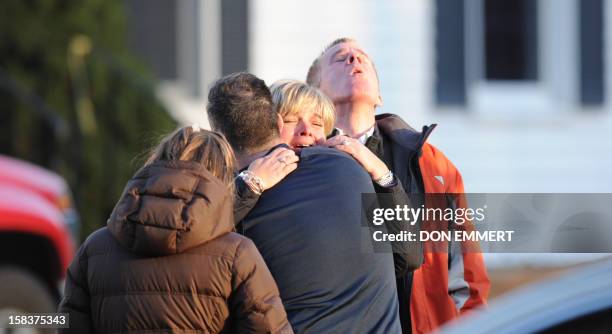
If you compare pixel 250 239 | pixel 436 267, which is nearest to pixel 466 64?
pixel 436 267

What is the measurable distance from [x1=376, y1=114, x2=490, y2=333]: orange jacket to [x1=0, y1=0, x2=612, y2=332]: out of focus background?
19.5 ft

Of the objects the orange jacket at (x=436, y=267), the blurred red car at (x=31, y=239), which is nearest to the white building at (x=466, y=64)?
the blurred red car at (x=31, y=239)

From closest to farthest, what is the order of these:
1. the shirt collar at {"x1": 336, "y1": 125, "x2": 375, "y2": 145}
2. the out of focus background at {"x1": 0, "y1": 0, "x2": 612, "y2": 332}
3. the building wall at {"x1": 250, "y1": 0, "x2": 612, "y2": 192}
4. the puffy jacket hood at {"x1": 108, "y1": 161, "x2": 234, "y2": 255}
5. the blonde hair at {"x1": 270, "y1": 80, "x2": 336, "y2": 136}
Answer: the puffy jacket hood at {"x1": 108, "y1": 161, "x2": 234, "y2": 255}
the blonde hair at {"x1": 270, "y1": 80, "x2": 336, "y2": 136}
the shirt collar at {"x1": 336, "y1": 125, "x2": 375, "y2": 145}
the out of focus background at {"x1": 0, "y1": 0, "x2": 612, "y2": 332}
the building wall at {"x1": 250, "y1": 0, "x2": 612, "y2": 192}

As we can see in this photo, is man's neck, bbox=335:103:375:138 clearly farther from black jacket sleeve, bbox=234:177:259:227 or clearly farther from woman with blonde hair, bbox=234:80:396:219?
black jacket sleeve, bbox=234:177:259:227

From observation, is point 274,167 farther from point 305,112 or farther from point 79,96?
point 79,96

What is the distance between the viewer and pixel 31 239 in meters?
6.86

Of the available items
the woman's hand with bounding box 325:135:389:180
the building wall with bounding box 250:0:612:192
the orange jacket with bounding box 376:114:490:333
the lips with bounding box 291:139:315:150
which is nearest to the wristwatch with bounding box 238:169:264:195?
the woman's hand with bounding box 325:135:389:180

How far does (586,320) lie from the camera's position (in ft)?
7.73

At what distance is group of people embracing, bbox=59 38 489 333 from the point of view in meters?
3.07

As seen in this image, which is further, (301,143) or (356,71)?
(356,71)

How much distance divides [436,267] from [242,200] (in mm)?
783

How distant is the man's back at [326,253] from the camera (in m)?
3.24

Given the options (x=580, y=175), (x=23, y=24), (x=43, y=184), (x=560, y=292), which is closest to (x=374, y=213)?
(x=560, y=292)

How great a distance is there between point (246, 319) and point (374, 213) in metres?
0.48
